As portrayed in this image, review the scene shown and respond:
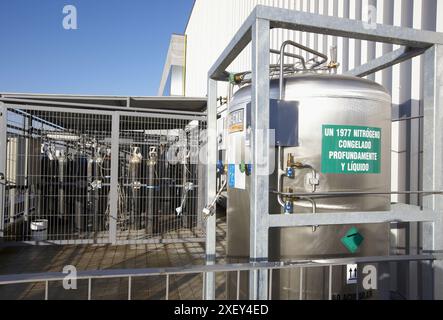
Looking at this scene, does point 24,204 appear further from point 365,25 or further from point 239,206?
point 365,25

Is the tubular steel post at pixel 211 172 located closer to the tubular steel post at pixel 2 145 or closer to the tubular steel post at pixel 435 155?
the tubular steel post at pixel 435 155

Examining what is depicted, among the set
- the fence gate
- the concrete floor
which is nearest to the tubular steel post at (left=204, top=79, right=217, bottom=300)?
the concrete floor

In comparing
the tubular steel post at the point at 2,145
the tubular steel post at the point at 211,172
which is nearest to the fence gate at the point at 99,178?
the tubular steel post at the point at 2,145

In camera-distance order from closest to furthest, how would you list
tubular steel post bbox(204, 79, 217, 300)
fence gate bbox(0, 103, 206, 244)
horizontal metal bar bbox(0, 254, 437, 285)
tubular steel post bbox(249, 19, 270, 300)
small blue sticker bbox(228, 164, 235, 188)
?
horizontal metal bar bbox(0, 254, 437, 285), tubular steel post bbox(249, 19, 270, 300), small blue sticker bbox(228, 164, 235, 188), tubular steel post bbox(204, 79, 217, 300), fence gate bbox(0, 103, 206, 244)

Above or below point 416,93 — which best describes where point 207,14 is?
above

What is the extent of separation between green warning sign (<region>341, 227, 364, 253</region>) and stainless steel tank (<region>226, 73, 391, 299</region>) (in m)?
0.02

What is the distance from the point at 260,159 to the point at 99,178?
568 centimetres

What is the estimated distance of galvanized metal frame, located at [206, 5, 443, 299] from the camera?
6.41 ft

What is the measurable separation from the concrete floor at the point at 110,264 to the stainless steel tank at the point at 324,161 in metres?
1.51

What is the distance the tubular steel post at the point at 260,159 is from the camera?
1.94 metres

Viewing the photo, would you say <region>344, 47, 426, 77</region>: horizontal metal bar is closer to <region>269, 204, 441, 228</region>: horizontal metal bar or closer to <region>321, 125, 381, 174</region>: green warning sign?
<region>321, 125, 381, 174</region>: green warning sign

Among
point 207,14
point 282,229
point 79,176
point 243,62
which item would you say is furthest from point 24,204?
point 207,14

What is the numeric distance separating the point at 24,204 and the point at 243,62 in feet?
21.0
